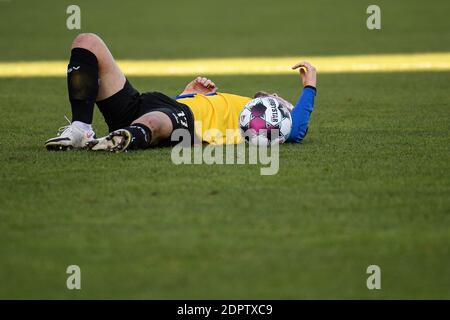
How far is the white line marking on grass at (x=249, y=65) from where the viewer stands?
1538 cm

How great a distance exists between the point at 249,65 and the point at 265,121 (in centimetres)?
850

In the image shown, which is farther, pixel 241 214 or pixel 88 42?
pixel 88 42

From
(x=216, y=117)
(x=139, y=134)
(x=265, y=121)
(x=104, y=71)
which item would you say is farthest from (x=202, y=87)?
(x=139, y=134)

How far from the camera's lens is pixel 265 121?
26.4 feet

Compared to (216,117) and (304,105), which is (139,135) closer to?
(216,117)

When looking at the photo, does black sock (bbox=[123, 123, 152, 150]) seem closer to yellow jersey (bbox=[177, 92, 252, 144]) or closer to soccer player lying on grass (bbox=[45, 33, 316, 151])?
soccer player lying on grass (bbox=[45, 33, 316, 151])

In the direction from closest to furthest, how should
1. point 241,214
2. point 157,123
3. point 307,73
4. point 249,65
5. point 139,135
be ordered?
point 241,214
point 139,135
point 157,123
point 307,73
point 249,65

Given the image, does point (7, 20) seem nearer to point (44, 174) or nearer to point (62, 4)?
point (62, 4)

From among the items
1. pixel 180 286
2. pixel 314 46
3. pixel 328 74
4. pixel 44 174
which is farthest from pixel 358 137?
pixel 314 46

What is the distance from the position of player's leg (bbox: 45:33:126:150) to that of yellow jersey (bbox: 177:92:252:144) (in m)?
0.65

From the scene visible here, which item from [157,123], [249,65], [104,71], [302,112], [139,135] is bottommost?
[139,135]

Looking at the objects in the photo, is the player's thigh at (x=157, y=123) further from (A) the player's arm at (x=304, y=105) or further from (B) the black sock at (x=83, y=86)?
(A) the player's arm at (x=304, y=105)

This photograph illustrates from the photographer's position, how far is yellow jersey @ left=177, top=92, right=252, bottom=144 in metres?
8.12

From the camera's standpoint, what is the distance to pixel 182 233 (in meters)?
5.59
